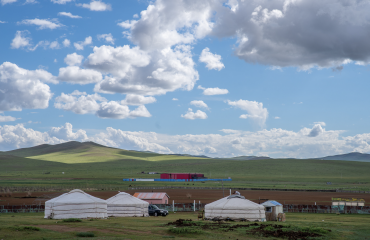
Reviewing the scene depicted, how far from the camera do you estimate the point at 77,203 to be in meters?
35.6

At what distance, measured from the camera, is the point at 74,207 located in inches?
1399

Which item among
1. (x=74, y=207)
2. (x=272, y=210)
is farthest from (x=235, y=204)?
(x=74, y=207)

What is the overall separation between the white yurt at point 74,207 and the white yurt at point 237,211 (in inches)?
415

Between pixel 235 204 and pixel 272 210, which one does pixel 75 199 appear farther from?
pixel 272 210

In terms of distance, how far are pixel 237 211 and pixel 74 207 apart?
49.9ft

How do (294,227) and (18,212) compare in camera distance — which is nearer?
(294,227)

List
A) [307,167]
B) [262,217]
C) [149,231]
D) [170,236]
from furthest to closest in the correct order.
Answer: [307,167] → [262,217] → [149,231] → [170,236]

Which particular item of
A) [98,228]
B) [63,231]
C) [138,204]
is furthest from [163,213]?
[63,231]

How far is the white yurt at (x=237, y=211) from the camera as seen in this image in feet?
114

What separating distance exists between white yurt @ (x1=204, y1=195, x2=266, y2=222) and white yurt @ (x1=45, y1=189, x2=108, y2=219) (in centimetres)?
1055

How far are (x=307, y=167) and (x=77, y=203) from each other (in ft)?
467

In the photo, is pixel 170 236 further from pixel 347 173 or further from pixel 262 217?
pixel 347 173

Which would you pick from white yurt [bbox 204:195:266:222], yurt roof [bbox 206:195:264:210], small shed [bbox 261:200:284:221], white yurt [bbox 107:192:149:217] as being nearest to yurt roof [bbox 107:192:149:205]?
white yurt [bbox 107:192:149:217]

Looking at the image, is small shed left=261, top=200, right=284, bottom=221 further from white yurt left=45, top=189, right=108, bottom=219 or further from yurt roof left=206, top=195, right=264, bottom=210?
white yurt left=45, top=189, right=108, bottom=219
